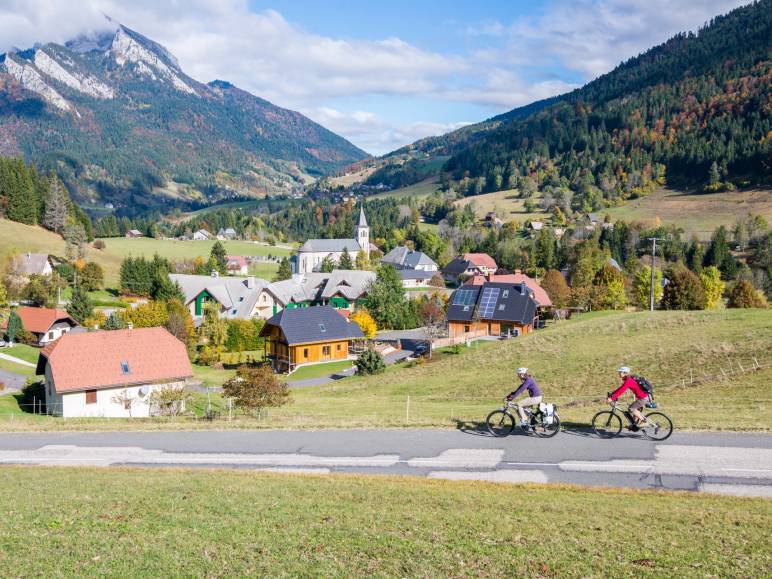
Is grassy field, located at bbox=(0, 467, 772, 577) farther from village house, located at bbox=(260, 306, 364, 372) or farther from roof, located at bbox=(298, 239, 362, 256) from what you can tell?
roof, located at bbox=(298, 239, 362, 256)

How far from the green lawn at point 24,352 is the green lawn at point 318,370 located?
26036mm

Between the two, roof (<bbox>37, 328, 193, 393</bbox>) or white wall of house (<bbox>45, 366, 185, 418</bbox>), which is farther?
roof (<bbox>37, 328, 193, 393</bbox>)

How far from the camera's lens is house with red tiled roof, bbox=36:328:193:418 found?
35.0 meters

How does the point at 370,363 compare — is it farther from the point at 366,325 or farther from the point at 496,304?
the point at 496,304

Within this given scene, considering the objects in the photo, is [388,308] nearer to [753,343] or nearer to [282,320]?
[282,320]

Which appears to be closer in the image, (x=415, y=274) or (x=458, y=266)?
(x=415, y=274)

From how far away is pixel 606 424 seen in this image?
56.9 ft

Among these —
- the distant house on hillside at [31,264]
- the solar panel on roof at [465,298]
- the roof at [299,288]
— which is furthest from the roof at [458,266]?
the distant house on hillside at [31,264]

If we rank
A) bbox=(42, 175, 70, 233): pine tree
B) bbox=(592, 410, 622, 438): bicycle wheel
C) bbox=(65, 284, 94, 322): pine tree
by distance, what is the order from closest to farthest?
bbox=(592, 410, 622, 438): bicycle wheel < bbox=(65, 284, 94, 322): pine tree < bbox=(42, 175, 70, 233): pine tree

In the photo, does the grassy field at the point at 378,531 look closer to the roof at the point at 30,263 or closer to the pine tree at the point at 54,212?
the roof at the point at 30,263

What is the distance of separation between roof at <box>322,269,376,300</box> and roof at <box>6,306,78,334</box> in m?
36.6

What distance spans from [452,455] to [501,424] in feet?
8.76

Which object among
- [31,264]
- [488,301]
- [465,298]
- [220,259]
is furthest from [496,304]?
[220,259]

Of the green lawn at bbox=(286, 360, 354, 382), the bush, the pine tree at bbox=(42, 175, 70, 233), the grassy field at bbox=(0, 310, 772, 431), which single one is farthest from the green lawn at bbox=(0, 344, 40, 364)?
the pine tree at bbox=(42, 175, 70, 233)
